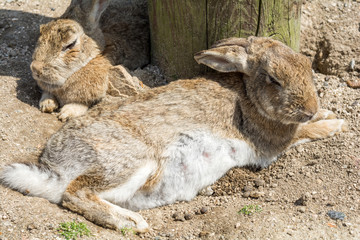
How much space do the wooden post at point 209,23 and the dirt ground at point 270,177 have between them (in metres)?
1.01

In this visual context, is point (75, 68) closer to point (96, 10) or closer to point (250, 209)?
point (96, 10)

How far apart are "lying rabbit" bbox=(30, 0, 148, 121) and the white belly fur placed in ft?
4.20

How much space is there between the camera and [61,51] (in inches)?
240

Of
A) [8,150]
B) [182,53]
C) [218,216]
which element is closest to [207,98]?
[182,53]

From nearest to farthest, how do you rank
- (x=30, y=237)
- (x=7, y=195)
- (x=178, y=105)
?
(x=30, y=237)
(x=7, y=195)
(x=178, y=105)

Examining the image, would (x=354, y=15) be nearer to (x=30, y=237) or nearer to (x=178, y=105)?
(x=178, y=105)

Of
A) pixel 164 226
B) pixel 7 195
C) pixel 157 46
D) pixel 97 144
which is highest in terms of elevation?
pixel 157 46

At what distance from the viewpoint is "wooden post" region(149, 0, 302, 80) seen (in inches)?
213

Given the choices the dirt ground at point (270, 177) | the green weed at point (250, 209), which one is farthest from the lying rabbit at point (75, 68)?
the green weed at point (250, 209)

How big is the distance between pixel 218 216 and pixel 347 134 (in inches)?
74.3

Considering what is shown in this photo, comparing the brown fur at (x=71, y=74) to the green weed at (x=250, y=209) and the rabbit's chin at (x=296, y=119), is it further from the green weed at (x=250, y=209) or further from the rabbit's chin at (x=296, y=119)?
the green weed at (x=250, y=209)

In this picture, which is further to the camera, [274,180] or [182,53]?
[182,53]

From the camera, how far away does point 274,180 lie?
5324 mm

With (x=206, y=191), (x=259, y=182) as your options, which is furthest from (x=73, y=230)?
(x=259, y=182)
